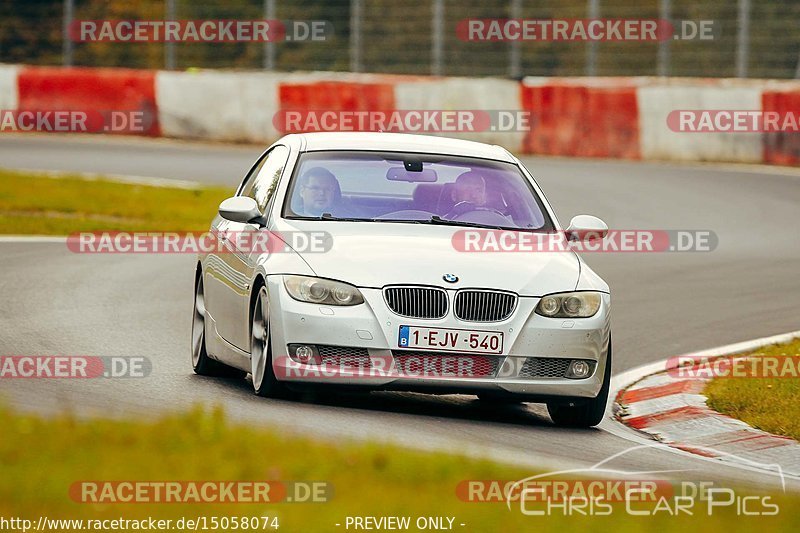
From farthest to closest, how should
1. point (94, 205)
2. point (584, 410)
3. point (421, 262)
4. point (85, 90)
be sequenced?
point (85, 90) < point (94, 205) < point (584, 410) < point (421, 262)

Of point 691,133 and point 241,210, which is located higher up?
point 241,210

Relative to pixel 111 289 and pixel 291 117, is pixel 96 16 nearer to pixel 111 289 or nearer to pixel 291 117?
pixel 291 117

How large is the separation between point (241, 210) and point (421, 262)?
130 cm

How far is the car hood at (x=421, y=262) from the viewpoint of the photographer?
9180 mm

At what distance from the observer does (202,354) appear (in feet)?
35.2

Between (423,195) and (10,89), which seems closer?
(423,195)

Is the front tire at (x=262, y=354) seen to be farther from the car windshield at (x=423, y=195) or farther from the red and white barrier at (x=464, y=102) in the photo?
the red and white barrier at (x=464, y=102)
